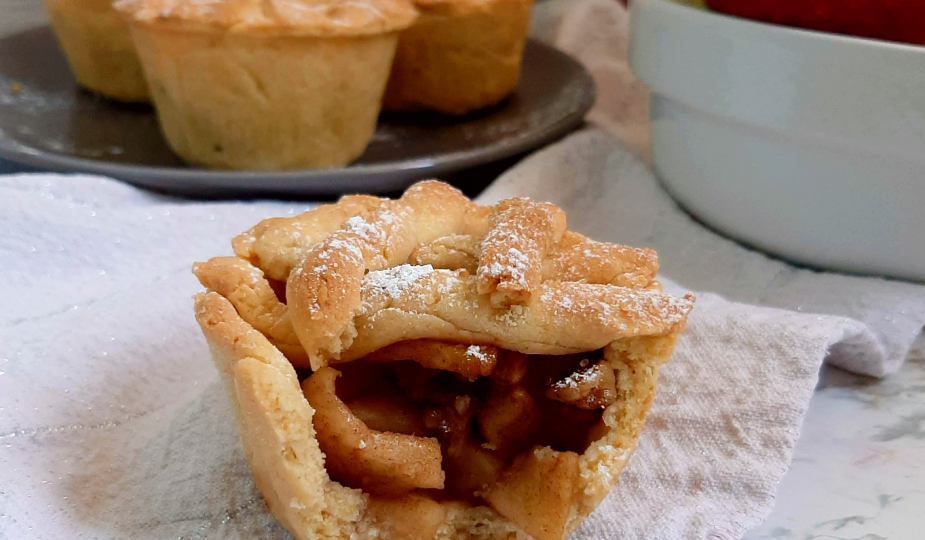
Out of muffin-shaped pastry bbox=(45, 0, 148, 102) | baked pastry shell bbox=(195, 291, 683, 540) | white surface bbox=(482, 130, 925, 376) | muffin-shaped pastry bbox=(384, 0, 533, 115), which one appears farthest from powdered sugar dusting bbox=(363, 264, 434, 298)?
muffin-shaped pastry bbox=(45, 0, 148, 102)

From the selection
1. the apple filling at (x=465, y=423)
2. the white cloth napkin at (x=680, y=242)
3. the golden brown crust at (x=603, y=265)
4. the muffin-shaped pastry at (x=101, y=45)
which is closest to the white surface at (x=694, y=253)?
the white cloth napkin at (x=680, y=242)

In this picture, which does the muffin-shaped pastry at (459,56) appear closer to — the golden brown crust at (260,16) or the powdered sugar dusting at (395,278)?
the golden brown crust at (260,16)

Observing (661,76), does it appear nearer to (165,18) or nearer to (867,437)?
(867,437)

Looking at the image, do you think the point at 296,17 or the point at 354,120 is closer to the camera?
the point at 296,17

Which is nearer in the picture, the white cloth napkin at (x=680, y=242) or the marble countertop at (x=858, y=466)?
the marble countertop at (x=858, y=466)

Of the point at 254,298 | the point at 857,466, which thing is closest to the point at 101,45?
the point at 254,298

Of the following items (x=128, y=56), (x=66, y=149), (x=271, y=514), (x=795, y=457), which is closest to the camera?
(x=271, y=514)

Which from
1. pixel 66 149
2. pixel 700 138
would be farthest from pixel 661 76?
pixel 66 149
